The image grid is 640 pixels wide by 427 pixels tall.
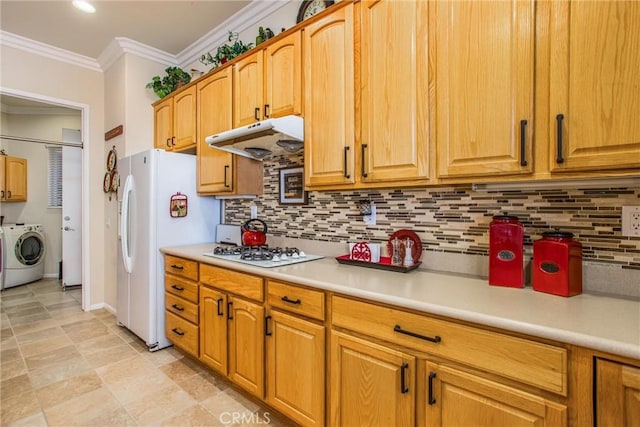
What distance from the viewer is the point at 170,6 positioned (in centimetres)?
273

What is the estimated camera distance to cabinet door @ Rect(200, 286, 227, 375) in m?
2.02

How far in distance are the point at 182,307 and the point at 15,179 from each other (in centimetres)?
465

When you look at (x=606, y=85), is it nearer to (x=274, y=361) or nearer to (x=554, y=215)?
(x=554, y=215)

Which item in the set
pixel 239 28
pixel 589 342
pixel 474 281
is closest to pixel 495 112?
pixel 474 281

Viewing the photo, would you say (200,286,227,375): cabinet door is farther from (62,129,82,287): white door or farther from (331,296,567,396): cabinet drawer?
(62,129,82,287): white door

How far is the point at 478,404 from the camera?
1.05 metres

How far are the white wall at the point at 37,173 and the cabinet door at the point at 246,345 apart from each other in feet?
17.1

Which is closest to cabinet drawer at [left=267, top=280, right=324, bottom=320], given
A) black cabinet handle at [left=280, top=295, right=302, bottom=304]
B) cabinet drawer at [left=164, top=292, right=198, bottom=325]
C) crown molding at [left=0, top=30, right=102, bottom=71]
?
black cabinet handle at [left=280, top=295, right=302, bottom=304]

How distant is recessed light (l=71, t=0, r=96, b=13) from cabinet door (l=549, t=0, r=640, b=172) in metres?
3.37

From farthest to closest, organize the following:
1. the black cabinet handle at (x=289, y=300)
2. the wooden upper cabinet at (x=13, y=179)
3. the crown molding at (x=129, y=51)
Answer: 1. the wooden upper cabinet at (x=13, y=179)
2. the crown molding at (x=129, y=51)
3. the black cabinet handle at (x=289, y=300)

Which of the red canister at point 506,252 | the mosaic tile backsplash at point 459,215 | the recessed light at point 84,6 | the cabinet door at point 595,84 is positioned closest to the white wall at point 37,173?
the recessed light at point 84,6

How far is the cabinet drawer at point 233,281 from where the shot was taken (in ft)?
5.82

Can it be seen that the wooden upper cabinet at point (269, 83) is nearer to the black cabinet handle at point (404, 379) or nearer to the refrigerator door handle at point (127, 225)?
the refrigerator door handle at point (127, 225)

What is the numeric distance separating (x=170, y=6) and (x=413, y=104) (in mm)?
2489
